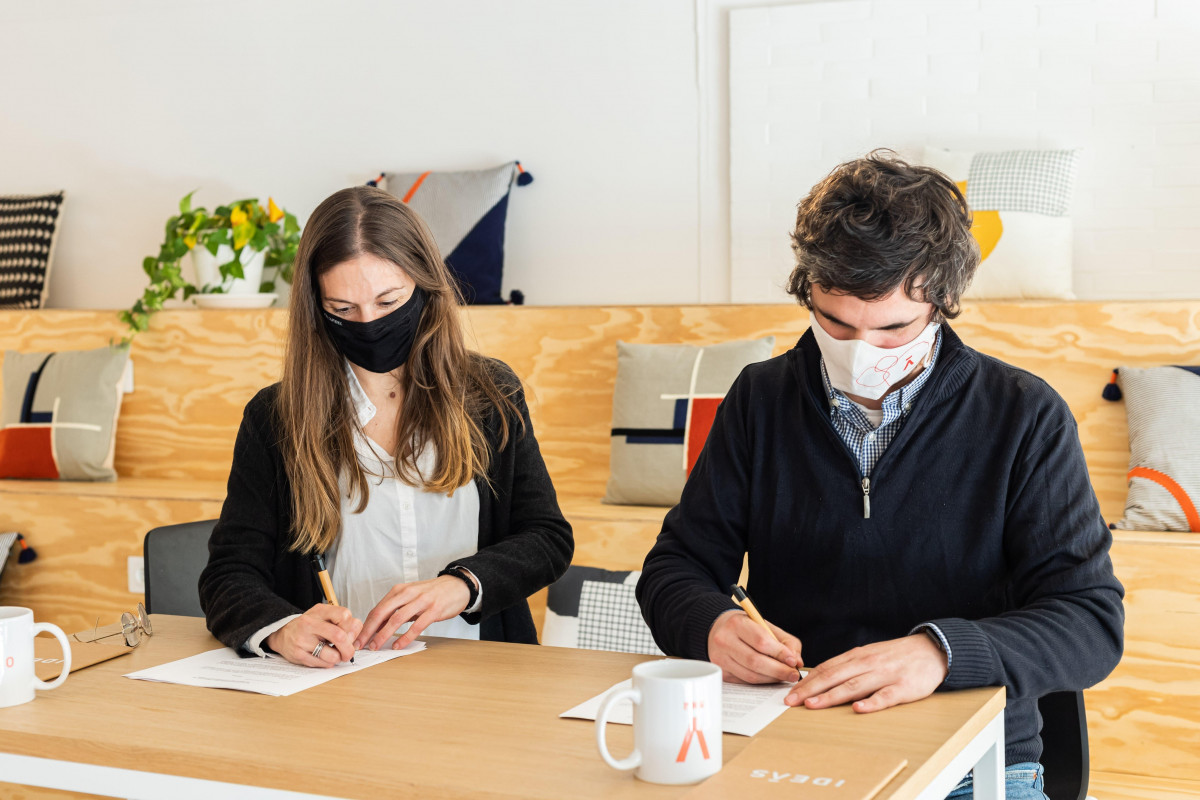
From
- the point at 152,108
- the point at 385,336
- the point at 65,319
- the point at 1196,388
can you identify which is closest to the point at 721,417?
the point at 385,336

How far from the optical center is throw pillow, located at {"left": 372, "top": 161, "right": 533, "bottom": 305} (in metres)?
3.47

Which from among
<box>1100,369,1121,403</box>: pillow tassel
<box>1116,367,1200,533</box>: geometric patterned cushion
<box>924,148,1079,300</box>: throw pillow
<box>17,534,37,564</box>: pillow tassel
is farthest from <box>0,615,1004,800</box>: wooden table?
<box>17,534,37,564</box>: pillow tassel

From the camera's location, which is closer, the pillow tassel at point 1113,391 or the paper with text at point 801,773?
the paper with text at point 801,773

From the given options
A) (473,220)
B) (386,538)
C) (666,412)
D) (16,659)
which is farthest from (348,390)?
(473,220)

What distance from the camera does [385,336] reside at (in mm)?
1624

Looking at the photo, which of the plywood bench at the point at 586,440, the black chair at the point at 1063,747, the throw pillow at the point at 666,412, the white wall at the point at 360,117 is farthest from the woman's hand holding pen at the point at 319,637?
the white wall at the point at 360,117

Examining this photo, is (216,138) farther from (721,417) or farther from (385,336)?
(721,417)

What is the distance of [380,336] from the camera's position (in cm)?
162

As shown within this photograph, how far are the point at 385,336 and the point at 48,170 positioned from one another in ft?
10.4

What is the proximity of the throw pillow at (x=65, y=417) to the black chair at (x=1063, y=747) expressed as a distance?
304 cm

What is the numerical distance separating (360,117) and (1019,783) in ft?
10.2

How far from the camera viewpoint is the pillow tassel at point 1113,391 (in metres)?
2.71

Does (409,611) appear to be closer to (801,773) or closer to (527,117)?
(801,773)

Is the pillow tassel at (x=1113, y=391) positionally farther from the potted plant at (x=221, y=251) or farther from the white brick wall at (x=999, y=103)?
the potted plant at (x=221, y=251)
